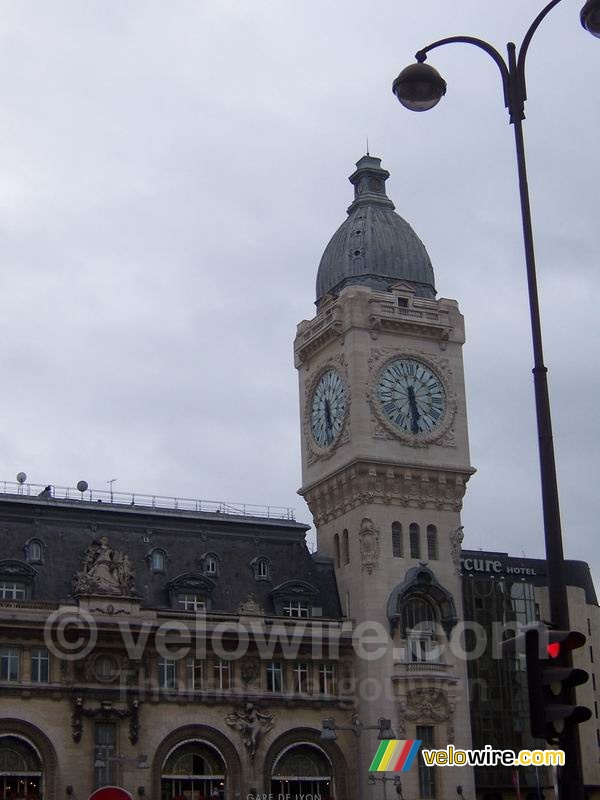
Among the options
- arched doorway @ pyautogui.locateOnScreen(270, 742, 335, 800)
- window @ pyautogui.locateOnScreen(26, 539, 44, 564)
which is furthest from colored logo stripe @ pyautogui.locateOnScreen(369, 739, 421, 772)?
window @ pyautogui.locateOnScreen(26, 539, 44, 564)

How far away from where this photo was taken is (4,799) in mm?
76500

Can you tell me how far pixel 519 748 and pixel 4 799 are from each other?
36.1 metres

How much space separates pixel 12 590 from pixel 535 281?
6185 centimetres

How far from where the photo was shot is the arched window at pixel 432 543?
91.0 meters

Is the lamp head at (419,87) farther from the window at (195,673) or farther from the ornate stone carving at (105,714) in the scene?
the window at (195,673)

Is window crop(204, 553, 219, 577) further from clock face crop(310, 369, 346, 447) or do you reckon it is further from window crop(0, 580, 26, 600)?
window crop(0, 580, 26, 600)

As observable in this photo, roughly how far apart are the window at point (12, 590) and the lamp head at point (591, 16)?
2473 inches

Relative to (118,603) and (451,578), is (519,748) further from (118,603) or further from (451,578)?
(118,603)

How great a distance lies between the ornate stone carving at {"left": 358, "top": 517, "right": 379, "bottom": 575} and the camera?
88.1 metres

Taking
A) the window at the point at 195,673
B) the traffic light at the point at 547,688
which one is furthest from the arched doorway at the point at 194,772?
the traffic light at the point at 547,688

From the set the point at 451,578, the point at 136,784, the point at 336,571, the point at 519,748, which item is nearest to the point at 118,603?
the point at 136,784

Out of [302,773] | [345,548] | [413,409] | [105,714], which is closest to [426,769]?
[302,773]

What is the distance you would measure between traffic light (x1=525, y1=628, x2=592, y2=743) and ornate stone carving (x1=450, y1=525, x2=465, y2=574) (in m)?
70.2

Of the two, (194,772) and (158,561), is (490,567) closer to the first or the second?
(158,561)
